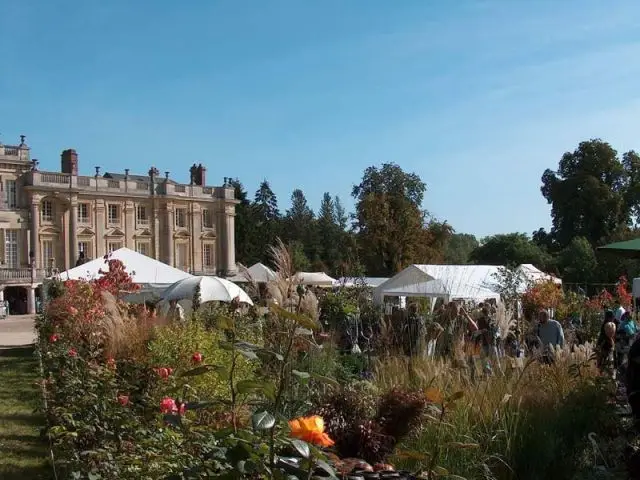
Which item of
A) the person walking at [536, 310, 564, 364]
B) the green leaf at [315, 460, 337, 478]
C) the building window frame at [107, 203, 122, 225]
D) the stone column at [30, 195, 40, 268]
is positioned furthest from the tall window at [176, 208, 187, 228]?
the green leaf at [315, 460, 337, 478]

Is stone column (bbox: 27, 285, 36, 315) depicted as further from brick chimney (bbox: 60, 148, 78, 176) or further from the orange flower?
the orange flower

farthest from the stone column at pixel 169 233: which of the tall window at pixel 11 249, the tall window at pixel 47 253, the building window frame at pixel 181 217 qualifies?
the tall window at pixel 11 249

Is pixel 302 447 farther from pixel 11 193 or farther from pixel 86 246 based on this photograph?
pixel 86 246

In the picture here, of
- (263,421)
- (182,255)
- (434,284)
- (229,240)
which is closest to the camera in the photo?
(263,421)

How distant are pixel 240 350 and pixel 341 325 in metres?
9.64

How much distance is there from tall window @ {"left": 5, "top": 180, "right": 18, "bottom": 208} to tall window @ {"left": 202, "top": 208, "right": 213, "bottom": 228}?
15.0 meters

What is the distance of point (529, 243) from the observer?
5047 centimetres

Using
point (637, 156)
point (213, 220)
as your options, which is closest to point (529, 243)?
point (637, 156)

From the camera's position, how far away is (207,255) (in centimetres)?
5781

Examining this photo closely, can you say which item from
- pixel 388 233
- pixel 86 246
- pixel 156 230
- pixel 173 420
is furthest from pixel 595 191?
pixel 173 420

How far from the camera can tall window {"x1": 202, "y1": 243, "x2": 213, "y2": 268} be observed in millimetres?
57438

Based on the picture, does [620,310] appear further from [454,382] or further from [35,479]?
[35,479]

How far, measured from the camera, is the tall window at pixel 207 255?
57438mm

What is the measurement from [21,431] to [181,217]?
51462 mm
